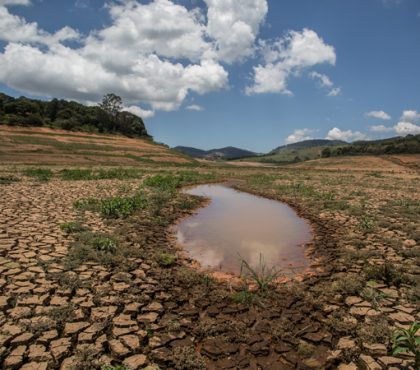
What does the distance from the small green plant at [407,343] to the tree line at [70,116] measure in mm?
65721

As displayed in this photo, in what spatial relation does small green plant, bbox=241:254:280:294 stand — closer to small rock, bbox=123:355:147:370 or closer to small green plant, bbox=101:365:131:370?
small rock, bbox=123:355:147:370

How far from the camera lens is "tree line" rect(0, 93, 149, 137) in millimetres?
61469

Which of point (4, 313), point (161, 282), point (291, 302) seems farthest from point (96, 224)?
point (291, 302)

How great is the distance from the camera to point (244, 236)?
28.9ft

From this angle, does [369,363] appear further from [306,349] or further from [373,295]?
[373,295]

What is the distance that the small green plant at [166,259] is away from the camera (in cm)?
607

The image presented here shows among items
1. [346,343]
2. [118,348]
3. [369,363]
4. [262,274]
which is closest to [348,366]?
[369,363]

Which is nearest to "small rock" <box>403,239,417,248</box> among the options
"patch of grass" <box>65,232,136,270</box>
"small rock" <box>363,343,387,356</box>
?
"small rock" <box>363,343,387,356</box>

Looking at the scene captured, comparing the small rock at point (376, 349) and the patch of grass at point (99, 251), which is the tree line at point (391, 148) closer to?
the patch of grass at point (99, 251)

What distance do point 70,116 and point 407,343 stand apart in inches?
3454

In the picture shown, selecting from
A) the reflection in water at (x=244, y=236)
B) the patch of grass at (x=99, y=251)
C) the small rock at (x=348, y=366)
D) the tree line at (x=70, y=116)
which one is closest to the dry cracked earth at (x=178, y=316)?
the small rock at (x=348, y=366)

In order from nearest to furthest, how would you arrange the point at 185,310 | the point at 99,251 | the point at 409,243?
the point at 185,310 → the point at 99,251 → the point at 409,243

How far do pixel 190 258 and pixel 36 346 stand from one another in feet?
11.9

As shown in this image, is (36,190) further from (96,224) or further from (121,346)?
(121,346)
